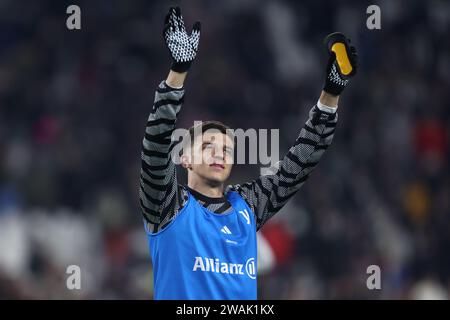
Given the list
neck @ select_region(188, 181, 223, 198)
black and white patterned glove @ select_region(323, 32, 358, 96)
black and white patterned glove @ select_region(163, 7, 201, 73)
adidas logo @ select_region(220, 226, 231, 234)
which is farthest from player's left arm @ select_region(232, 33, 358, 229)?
black and white patterned glove @ select_region(163, 7, 201, 73)

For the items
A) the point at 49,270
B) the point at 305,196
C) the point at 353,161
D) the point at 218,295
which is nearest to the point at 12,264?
the point at 49,270

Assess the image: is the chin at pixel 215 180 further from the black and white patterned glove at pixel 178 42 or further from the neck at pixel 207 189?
the black and white patterned glove at pixel 178 42

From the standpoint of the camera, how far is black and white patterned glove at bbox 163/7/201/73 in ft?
17.0

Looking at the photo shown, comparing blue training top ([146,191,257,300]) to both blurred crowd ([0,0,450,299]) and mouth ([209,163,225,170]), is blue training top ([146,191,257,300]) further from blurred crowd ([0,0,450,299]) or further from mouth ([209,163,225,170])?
blurred crowd ([0,0,450,299])

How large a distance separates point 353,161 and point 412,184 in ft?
2.21

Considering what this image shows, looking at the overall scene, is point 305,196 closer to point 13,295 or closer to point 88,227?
point 88,227

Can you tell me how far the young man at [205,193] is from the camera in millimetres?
5219

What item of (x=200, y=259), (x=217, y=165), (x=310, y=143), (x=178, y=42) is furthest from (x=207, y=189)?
(x=178, y=42)

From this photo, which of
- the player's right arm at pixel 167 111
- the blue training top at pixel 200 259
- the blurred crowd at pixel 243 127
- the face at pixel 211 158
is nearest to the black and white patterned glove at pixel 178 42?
the player's right arm at pixel 167 111

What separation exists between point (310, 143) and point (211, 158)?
0.52 m

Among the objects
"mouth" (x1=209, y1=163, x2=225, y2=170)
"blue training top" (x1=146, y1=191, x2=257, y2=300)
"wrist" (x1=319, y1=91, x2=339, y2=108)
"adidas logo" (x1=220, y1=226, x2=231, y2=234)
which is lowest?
"blue training top" (x1=146, y1=191, x2=257, y2=300)

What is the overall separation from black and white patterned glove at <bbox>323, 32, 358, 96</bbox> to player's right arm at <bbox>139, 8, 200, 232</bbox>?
0.81 meters

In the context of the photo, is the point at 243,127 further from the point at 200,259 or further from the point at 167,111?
the point at 167,111

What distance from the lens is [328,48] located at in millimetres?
5770
